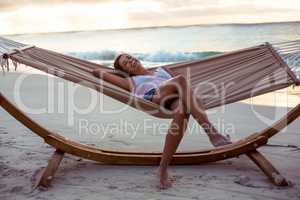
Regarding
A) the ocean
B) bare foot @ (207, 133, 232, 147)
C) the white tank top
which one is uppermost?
the white tank top

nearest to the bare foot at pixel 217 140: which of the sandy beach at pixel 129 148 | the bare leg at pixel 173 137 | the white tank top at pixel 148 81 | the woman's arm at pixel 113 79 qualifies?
the sandy beach at pixel 129 148

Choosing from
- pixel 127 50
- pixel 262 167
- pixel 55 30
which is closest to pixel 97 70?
pixel 262 167

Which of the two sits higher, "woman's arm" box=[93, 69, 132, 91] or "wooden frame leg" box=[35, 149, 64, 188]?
"woman's arm" box=[93, 69, 132, 91]

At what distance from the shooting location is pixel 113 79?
2584 millimetres

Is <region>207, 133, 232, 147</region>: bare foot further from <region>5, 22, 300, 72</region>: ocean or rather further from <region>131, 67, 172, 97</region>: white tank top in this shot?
<region>5, 22, 300, 72</region>: ocean

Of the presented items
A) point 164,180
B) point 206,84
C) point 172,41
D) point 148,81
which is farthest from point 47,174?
point 172,41

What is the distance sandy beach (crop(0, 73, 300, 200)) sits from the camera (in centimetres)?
211

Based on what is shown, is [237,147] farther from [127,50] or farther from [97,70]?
[127,50]

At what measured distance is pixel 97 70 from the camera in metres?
2.62

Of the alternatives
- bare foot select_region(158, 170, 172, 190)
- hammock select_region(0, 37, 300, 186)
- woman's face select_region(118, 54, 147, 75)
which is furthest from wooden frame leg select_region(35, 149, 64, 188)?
woman's face select_region(118, 54, 147, 75)

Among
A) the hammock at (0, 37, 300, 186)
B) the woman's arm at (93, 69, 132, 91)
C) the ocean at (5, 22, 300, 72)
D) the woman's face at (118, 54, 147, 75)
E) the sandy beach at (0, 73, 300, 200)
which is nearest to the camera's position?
the sandy beach at (0, 73, 300, 200)

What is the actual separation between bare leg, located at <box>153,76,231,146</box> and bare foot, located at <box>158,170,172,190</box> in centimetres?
31

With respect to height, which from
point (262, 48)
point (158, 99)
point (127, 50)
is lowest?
point (127, 50)

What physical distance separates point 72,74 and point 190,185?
78 cm
